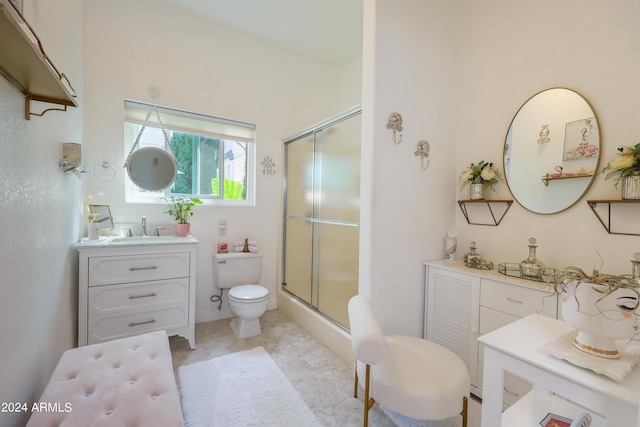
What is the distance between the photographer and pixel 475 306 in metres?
1.66

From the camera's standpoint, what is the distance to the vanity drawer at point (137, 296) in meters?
1.88

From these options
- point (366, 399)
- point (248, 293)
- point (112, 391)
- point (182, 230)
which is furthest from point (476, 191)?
point (182, 230)

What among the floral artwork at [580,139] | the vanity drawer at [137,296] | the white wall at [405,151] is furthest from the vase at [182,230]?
the floral artwork at [580,139]

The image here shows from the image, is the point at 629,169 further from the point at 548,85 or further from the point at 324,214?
the point at 324,214

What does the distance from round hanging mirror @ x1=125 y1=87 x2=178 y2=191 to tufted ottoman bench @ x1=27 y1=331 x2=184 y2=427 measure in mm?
1573

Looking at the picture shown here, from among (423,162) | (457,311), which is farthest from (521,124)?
(457,311)

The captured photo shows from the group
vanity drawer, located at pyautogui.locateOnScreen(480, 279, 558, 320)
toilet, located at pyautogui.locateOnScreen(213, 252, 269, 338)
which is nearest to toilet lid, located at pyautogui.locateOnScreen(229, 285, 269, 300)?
toilet, located at pyautogui.locateOnScreen(213, 252, 269, 338)

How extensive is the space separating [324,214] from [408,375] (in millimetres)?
1497

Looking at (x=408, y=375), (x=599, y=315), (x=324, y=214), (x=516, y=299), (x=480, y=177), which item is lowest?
(x=408, y=375)

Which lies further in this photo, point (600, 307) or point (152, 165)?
point (152, 165)

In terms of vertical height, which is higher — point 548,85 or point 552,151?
point 548,85

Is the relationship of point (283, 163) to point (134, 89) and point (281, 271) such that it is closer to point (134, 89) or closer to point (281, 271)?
point (281, 271)

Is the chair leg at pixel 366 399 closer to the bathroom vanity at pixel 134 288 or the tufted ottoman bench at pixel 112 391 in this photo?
the tufted ottoman bench at pixel 112 391

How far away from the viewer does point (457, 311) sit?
1.76 meters
